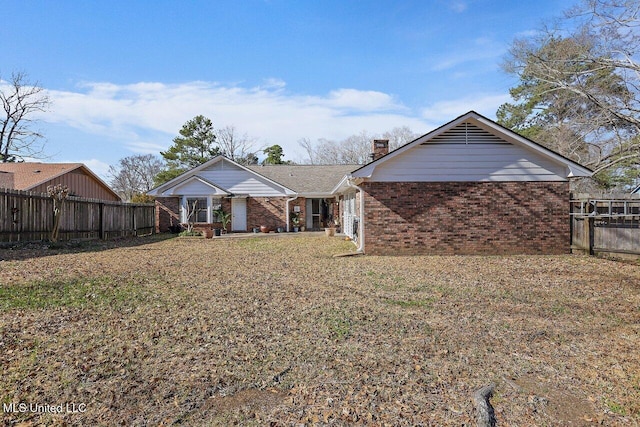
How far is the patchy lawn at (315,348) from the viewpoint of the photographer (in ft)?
10.5

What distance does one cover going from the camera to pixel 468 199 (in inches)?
497

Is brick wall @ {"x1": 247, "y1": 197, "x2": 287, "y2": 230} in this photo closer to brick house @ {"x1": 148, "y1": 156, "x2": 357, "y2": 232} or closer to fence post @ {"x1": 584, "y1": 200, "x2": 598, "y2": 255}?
brick house @ {"x1": 148, "y1": 156, "x2": 357, "y2": 232}

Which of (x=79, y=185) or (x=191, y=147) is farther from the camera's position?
(x=191, y=147)

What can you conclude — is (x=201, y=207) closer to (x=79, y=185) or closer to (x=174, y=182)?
(x=174, y=182)

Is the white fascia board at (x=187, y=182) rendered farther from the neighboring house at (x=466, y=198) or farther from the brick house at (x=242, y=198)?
the neighboring house at (x=466, y=198)

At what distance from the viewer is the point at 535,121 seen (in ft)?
90.4

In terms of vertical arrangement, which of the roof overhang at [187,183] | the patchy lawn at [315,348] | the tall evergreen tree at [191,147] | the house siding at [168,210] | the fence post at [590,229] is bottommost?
the patchy lawn at [315,348]

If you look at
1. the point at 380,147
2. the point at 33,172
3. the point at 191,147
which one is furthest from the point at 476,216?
the point at 191,147

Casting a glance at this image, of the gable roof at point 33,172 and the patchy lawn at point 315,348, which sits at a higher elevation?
the gable roof at point 33,172

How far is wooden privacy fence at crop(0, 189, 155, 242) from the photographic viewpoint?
12.7 metres

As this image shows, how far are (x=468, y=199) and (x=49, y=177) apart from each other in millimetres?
21990

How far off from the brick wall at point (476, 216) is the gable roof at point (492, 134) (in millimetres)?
576

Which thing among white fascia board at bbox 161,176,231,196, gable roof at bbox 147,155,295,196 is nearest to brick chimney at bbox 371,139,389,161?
gable roof at bbox 147,155,295,196

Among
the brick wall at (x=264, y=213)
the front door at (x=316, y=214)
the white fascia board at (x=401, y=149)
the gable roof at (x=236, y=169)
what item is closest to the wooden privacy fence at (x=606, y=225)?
the white fascia board at (x=401, y=149)
